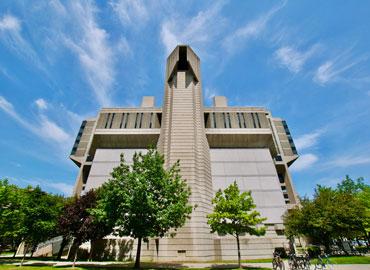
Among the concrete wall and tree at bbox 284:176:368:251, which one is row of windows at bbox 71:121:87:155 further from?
tree at bbox 284:176:368:251

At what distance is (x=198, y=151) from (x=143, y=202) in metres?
22.8

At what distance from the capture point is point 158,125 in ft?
194

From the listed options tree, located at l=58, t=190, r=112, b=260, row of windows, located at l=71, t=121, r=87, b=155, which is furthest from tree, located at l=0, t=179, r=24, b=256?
row of windows, located at l=71, t=121, r=87, b=155

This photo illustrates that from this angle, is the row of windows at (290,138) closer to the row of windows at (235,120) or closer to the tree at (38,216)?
the row of windows at (235,120)

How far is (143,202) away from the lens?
720 inches

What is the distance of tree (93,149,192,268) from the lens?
1852cm

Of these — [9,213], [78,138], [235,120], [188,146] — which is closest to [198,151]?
[188,146]

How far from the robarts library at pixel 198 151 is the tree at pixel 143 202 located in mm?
14260

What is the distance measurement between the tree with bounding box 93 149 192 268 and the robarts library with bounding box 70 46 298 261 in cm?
1426

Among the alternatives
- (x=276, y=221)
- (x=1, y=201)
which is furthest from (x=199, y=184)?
(x=1, y=201)

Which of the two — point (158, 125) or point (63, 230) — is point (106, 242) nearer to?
point (63, 230)

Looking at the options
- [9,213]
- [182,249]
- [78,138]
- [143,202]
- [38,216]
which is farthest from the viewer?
[78,138]

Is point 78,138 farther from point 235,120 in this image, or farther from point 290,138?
point 290,138

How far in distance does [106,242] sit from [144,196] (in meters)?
21.6
